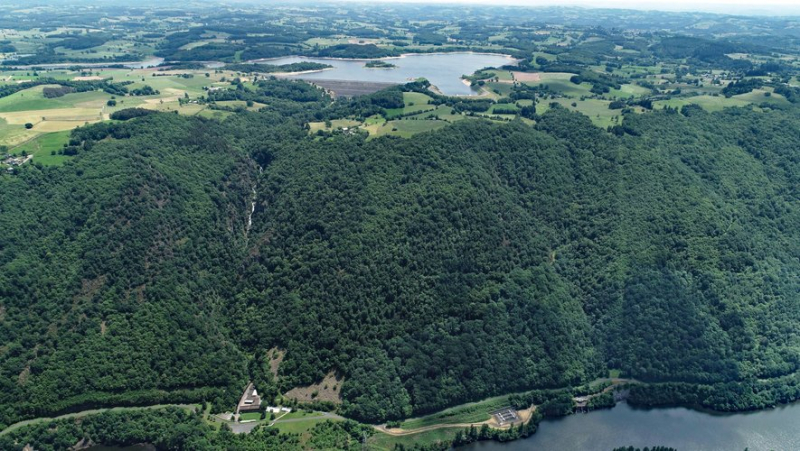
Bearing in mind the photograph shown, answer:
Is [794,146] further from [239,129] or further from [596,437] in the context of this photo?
[239,129]

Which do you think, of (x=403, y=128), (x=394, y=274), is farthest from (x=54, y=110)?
(x=394, y=274)

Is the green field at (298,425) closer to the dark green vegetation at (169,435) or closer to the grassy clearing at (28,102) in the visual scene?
the dark green vegetation at (169,435)

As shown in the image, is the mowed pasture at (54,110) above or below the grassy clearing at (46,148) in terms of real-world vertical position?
above

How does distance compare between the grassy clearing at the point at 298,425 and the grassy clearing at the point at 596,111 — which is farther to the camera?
the grassy clearing at the point at 596,111

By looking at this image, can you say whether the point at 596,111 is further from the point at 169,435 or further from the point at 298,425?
the point at 169,435

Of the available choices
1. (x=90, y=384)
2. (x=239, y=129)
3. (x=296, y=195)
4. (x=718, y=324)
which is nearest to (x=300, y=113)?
(x=239, y=129)

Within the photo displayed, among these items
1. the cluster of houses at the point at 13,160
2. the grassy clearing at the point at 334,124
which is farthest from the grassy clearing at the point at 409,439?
the cluster of houses at the point at 13,160
